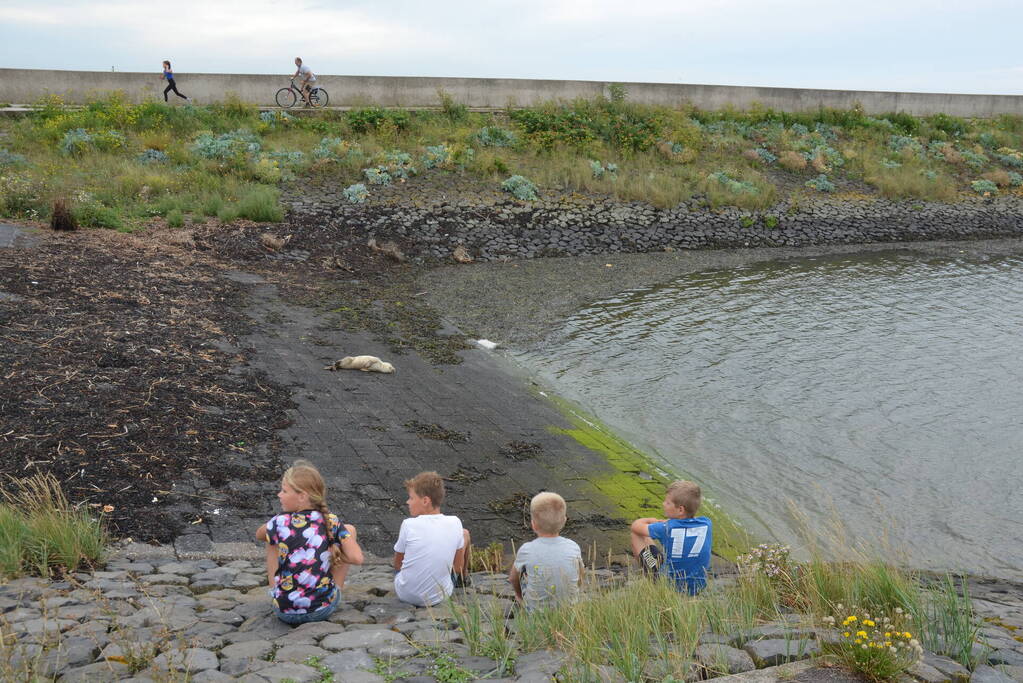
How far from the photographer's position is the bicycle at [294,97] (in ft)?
98.3

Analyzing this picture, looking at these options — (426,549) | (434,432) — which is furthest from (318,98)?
(426,549)

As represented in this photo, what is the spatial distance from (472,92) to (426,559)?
30091 mm

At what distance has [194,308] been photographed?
42.8 feet

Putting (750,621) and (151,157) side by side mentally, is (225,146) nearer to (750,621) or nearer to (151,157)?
(151,157)

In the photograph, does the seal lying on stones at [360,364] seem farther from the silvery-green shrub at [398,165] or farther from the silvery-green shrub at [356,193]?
the silvery-green shrub at [398,165]

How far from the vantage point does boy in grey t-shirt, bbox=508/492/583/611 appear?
5.24 m

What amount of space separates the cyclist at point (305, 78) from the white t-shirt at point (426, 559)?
89.0 feet

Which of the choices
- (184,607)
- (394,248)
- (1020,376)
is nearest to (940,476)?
(1020,376)

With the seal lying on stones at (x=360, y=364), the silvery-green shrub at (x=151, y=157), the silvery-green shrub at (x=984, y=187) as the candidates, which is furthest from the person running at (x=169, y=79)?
the silvery-green shrub at (x=984, y=187)

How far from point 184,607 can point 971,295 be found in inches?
762

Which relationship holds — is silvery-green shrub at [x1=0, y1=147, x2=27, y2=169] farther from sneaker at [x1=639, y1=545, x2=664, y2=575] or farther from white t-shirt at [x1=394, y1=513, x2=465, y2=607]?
sneaker at [x1=639, y1=545, x2=664, y2=575]

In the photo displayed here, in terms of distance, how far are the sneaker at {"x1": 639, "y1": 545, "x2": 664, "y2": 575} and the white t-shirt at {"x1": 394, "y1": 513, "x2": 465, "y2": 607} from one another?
1.34 meters

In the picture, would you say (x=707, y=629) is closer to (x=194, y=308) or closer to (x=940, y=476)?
(x=940, y=476)

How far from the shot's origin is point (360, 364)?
11.6m
